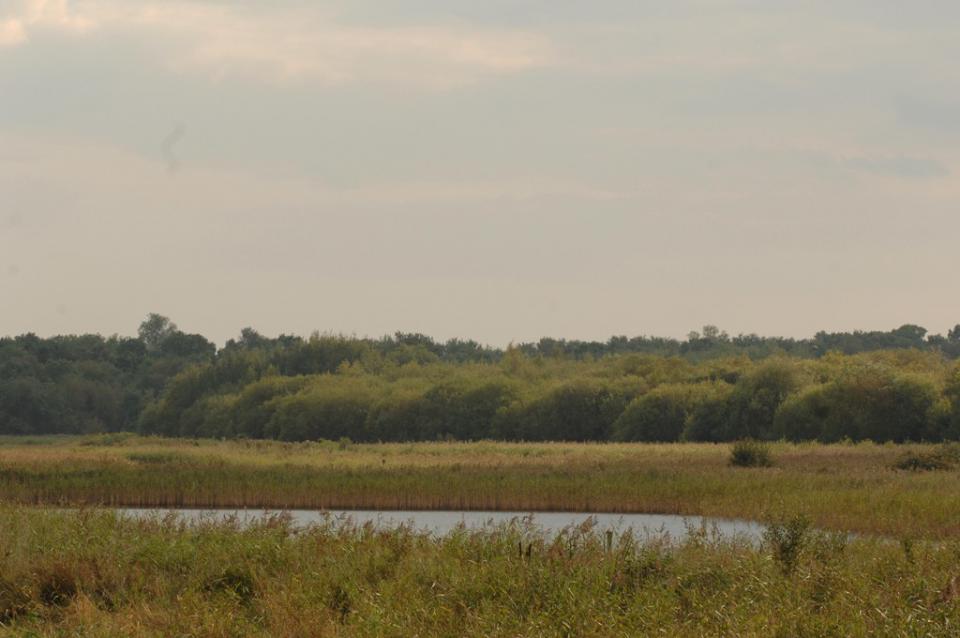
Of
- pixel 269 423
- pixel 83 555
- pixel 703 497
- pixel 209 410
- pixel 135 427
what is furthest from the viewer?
pixel 135 427

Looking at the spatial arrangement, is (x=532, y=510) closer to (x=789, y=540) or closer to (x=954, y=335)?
(x=789, y=540)

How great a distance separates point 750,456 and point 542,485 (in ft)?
36.8

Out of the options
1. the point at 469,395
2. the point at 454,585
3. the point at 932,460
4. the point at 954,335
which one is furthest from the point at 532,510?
the point at 954,335

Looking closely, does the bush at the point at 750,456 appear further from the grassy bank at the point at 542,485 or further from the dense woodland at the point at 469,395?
the dense woodland at the point at 469,395

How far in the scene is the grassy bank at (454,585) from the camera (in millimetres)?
14930

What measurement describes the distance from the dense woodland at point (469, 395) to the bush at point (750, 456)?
773 inches

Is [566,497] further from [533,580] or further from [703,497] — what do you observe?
[533,580]

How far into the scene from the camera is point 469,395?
96.2 m

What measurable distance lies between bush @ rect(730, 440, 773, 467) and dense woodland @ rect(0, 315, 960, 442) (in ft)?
64.4

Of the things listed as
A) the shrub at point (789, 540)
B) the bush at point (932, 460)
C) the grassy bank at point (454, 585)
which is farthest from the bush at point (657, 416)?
the shrub at point (789, 540)

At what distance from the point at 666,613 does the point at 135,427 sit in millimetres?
116816

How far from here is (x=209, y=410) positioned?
111m

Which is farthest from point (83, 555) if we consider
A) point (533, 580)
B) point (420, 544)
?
point (533, 580)

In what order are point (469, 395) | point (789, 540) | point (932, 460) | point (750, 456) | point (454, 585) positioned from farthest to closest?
point (469, 395) < point (750, 456) < point (932, 460) < point (789, 540) < point (454, 585)
